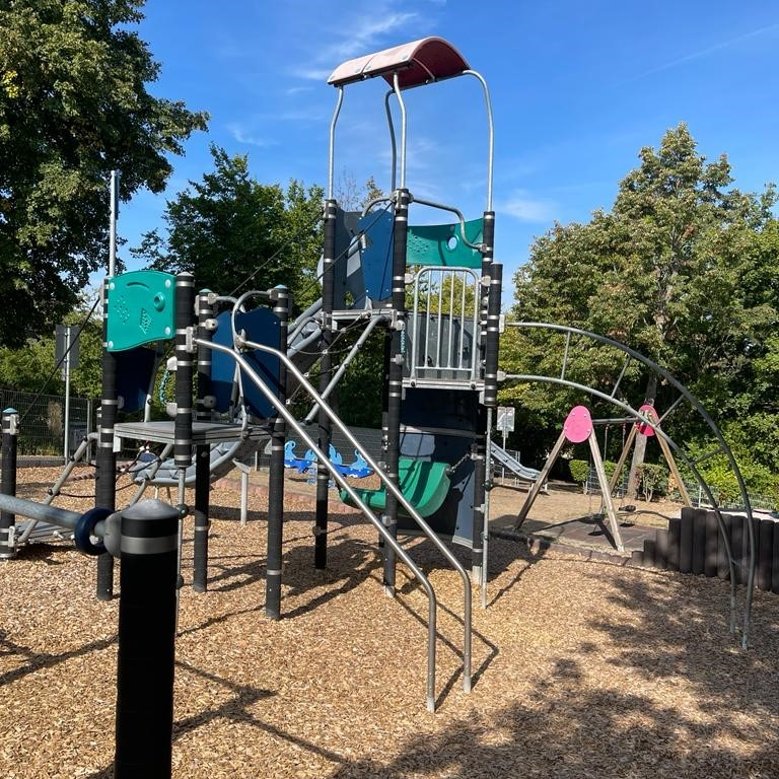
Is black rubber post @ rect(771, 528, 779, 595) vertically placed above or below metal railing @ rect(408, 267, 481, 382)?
below

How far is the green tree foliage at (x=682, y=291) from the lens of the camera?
21.1 meters

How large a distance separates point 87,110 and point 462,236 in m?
11.4

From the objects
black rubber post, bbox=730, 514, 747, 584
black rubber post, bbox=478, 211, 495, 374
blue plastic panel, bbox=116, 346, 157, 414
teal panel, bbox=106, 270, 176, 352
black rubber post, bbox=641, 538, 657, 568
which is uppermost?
black rubber post, bbox=478, 211, 495, 374

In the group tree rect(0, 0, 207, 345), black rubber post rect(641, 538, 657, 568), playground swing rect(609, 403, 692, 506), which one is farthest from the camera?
tree rect(0, 0, 207, 345)

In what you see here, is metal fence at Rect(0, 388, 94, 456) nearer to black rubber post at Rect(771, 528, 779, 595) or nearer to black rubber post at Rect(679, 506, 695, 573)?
black rubber post at Rect(679, 506, 695, 573)

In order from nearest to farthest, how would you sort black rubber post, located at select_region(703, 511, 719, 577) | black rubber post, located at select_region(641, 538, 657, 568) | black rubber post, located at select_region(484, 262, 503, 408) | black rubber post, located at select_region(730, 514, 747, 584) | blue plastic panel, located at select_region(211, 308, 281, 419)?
blue plastic panel, located at select_region(211, 308, 281, 419) → black rubber post, located at select_region(484, 262, 503, 408) → black rubber post, located at select_region(730, 514, 747, 584) → black rubber post, located at select_region(703, 511, 719, 577) → black rubber post, located at select_region(641, 538, 657, 568)

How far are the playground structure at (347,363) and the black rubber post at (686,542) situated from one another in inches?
66.0

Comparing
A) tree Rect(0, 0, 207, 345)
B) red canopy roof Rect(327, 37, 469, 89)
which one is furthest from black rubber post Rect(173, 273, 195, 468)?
tree Rect(0, 0, 207, 345)

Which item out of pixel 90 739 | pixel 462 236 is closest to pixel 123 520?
pixel 90 739

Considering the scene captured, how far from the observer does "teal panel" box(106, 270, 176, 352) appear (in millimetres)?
5023

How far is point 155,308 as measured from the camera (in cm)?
509

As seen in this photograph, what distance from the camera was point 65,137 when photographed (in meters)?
15.9

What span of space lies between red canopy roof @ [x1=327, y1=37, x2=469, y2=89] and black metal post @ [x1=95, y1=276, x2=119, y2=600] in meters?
3.67

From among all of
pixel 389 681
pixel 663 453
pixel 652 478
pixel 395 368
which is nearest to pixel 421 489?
pixel 395 368
